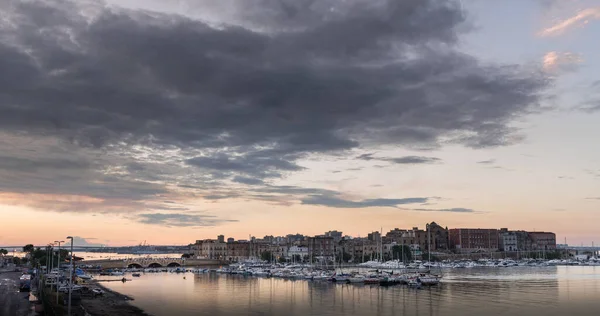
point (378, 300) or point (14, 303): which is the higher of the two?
point (14, 303)

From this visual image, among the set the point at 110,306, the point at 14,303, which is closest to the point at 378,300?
the point at 110,306

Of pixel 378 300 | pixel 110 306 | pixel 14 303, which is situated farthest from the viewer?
pixel 378 300

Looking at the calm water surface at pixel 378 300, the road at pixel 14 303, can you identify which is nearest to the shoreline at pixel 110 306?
the calm water surface at pixel 378 300

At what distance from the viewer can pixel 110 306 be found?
98.8 m

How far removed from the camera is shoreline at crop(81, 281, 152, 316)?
88812 millimetres

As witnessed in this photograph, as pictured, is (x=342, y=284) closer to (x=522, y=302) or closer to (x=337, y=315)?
(x=522, y=302)

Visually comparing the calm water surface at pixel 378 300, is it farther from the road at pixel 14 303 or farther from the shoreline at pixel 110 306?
the road at pixel 14 303

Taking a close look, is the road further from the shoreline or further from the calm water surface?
the calm water surface

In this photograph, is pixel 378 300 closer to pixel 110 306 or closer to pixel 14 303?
pixel 110 306

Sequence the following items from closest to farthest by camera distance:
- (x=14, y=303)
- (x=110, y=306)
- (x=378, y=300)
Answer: (x=14, y=303) → (x=110, y=306) → (x=378, y=300)

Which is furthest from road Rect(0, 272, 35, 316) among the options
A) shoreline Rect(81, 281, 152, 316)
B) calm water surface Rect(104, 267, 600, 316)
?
calm water surface Rect(104, 267, 600, 316)

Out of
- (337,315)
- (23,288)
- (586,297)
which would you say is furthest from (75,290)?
(586,297)

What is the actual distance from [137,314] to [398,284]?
85805mm

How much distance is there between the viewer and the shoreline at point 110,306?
88.8 metres
